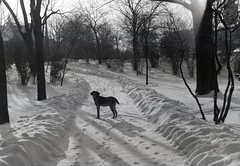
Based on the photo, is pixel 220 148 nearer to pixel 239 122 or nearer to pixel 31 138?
pixel 239 122

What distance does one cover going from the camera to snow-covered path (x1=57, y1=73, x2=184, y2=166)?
4.08m

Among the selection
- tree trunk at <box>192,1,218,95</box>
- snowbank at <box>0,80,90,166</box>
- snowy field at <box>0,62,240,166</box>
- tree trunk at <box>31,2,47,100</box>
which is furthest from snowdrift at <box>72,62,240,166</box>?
tree trunk at <box>31,2,47,100</box>

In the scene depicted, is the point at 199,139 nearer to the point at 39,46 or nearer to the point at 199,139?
the point at 199,139

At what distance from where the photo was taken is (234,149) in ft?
12.0

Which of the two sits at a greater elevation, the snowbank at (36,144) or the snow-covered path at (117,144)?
the snowbank at (36,144)

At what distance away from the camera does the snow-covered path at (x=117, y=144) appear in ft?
13.4

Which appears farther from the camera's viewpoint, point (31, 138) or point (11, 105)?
point (11, 105)

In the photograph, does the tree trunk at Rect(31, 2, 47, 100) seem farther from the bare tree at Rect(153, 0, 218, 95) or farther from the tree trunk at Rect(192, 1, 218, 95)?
the tree trunk at Rect(192, 1, 218, 95)

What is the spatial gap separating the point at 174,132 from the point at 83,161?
2196 mm

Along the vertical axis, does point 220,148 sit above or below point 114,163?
above

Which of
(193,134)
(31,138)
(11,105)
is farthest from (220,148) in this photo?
(11,105)

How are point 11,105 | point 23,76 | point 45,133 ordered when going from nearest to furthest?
point 45,133, point 11,105, point 23,76

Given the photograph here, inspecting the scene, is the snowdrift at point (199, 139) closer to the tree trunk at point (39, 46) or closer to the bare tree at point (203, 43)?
the bare tree at point (203, 43)

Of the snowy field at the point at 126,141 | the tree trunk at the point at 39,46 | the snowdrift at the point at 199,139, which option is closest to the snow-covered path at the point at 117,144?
the snowy field at the point at 126,141
